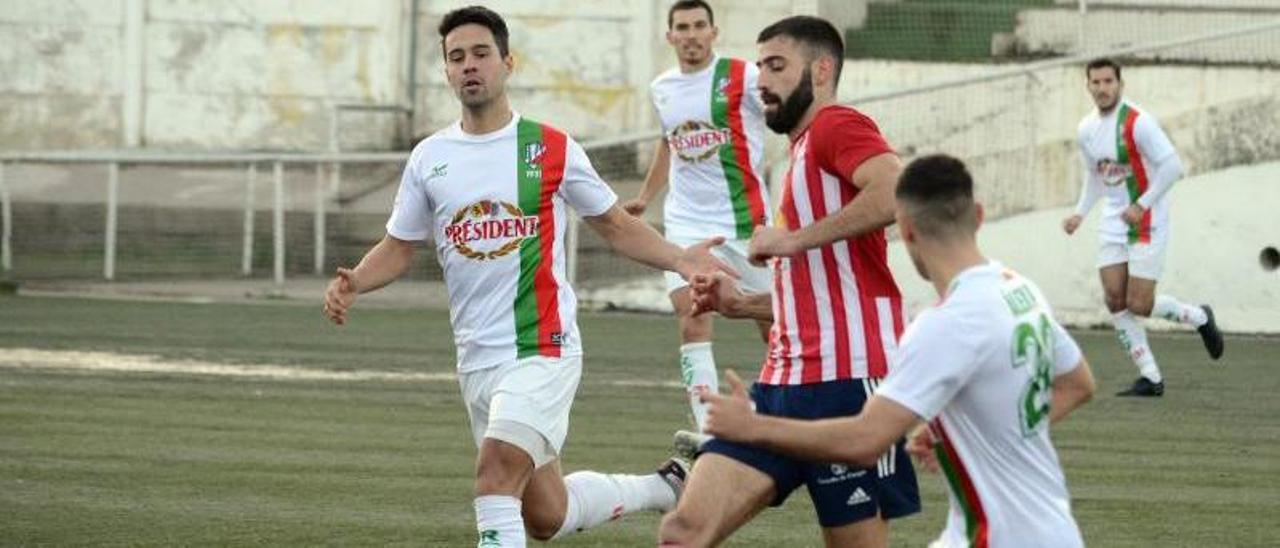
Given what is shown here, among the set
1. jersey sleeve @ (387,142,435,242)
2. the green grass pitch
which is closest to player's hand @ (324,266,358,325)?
jersey sleeve @ (387,142,435,242)

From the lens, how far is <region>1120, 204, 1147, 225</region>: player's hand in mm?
17672

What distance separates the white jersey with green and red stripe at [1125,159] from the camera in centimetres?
1809

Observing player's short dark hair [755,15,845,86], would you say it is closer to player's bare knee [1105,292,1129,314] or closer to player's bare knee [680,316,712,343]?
player's bare knee [680,316,712,343]

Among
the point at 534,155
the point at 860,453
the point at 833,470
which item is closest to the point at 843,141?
the point at 833,470

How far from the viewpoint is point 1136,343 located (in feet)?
58.4

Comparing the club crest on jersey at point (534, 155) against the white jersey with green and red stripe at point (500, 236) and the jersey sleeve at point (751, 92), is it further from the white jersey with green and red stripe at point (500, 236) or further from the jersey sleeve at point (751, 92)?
the jersey sleeve at point (751, 92)

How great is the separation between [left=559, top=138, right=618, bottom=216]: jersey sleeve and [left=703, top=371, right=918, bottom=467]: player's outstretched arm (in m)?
3.09

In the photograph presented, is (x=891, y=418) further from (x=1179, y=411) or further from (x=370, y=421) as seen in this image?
(x=1179, y=411)

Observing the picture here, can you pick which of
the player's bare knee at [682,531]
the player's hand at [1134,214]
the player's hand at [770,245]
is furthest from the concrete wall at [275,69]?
the player's bare knee at [682,531]

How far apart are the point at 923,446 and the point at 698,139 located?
8.69 meters

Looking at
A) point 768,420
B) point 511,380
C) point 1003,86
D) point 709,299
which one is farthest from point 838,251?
point 1003,86

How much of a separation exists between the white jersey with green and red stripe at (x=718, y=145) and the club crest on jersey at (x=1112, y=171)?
4.23 m

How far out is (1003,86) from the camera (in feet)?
86.4

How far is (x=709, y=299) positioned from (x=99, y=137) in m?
24.2
